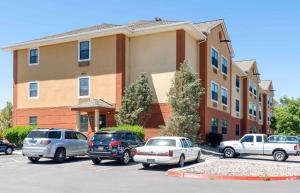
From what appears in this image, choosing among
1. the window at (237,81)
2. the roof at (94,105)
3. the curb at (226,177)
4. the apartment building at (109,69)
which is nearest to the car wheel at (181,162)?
the curb at (226,177)

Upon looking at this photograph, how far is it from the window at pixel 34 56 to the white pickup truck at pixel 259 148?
19.4 meters

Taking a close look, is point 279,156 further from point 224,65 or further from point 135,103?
point 224,65

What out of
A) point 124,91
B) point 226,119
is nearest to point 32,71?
point 124,91

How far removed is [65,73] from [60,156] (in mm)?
15696

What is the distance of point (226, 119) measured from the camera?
140ft

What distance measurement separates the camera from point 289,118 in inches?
2381

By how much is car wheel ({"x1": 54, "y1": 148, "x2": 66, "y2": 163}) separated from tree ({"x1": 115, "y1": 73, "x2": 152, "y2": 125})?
952 cm

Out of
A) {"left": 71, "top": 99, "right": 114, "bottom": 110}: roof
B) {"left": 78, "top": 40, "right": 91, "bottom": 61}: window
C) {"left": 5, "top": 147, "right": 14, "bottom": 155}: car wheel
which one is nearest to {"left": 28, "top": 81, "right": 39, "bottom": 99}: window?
A: {"left": 78, "top": 40, "right": 91, "bottom": 61}: window

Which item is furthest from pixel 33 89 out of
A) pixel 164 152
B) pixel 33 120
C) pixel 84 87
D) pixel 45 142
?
pixel 164 152

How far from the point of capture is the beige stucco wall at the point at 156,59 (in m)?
32.6

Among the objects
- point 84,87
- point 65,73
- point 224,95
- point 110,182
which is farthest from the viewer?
point 224,95

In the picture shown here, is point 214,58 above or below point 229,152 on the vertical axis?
above

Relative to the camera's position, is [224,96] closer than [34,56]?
No

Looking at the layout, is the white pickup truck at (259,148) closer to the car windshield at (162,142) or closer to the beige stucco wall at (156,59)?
the beige stucco wall at (156,59)
